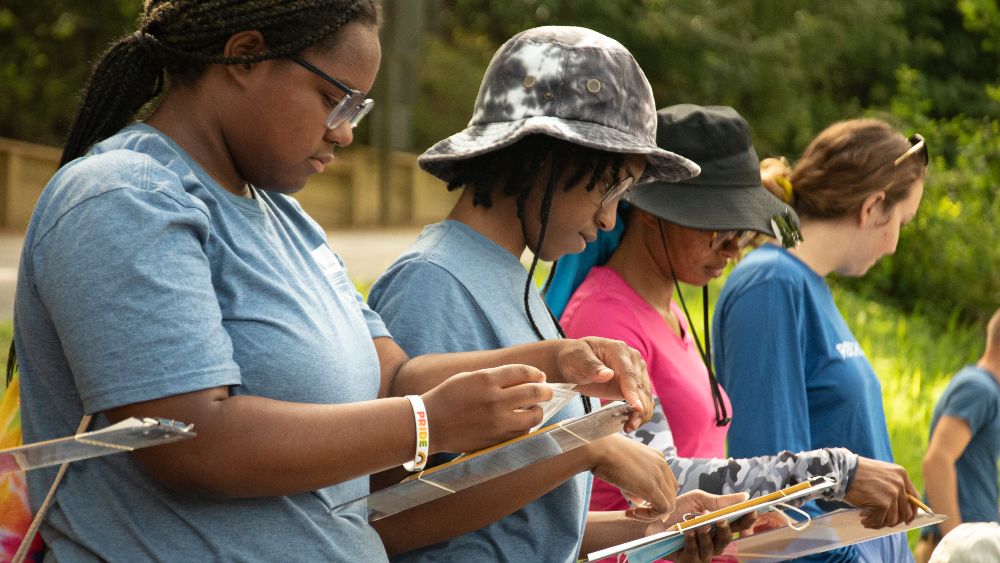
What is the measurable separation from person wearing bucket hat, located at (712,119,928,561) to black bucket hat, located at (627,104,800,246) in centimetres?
18

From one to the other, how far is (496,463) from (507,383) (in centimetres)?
16

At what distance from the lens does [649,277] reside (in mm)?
2969

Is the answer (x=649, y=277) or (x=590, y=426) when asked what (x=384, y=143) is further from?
(x=590, y=426)

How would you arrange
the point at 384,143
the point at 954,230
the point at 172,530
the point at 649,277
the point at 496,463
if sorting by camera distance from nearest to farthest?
the point at 172,530
the point at 496,463
the point at 649,277
the point at 954,230
the point at 384,143

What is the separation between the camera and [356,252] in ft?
40.8

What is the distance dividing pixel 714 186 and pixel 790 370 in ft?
1.56

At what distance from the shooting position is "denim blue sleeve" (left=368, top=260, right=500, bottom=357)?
210cm

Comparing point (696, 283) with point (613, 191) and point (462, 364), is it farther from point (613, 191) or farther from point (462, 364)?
point (462, 364)

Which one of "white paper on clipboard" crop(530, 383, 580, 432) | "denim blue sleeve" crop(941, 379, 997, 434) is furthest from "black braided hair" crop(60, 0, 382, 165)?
"denim blue sleeve" crop(941, 379, 997, 434)

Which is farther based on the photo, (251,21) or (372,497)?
(372,497)

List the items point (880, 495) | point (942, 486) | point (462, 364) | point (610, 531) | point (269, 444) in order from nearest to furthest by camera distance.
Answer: point (269, 444), point (462, 364), point (610, 531), point (880, 495), point (942, 486)

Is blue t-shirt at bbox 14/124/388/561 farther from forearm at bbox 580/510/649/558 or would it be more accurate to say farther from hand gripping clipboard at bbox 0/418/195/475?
forearm at bbox 580/510/649/558

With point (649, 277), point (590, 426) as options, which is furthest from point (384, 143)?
point (590, 426)

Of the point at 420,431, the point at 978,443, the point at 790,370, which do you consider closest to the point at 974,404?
the point at 978,443
